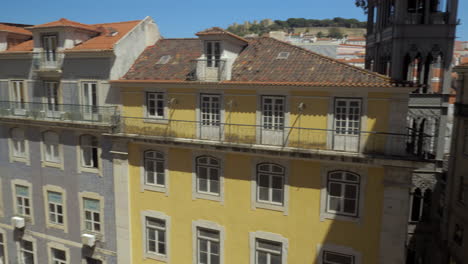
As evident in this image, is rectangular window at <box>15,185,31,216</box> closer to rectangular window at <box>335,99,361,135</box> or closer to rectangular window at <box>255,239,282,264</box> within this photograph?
rectangular window at <box>255,239,282,264</box>

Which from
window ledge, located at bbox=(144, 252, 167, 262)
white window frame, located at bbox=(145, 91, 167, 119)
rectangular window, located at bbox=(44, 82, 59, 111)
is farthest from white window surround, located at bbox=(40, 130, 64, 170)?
window ledge, located at bbox=(144, 252, 167, 262)

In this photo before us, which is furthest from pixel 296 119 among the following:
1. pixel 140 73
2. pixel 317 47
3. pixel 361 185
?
pixel 317 47

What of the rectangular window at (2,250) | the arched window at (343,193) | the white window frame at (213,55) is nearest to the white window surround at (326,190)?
the arched window at (343,193)

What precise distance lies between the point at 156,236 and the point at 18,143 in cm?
1146

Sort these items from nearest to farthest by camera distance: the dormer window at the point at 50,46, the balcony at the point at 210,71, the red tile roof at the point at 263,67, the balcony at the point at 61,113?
the red tile roof at the point at 263,67
the balcony at the point at 210,71
the balcony at the point at 61,113
the dormer window at the point at 50,46

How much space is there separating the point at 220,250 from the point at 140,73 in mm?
10000

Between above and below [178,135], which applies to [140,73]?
above

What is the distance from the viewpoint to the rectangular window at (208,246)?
17.9 metres

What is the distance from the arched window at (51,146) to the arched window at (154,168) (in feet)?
21.1

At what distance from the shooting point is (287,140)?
1559 centimetres

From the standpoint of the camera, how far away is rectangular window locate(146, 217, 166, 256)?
19.2 m

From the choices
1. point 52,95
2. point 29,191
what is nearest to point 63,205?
point 29,191

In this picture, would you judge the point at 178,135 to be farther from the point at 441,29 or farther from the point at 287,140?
the point at 441,29

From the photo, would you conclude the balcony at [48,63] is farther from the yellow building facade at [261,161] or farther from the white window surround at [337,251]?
the white window surround at [337,251]
